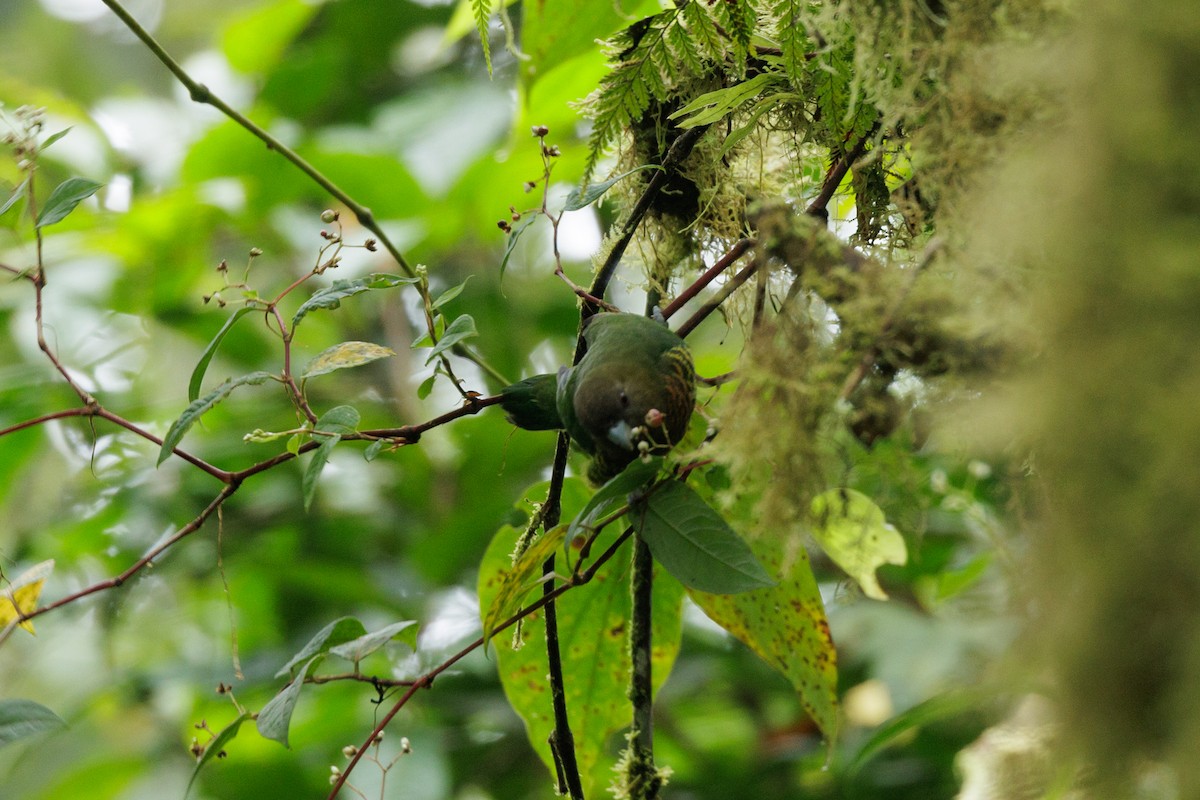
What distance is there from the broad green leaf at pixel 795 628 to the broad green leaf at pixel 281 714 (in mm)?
321

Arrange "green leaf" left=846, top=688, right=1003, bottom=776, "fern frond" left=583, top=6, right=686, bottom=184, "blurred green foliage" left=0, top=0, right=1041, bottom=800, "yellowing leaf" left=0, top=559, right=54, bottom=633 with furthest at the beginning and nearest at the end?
"blurred green foliage" left=0, top=0, right=1041, bottom=800
"yellowing leaf" left=0, top=559, right=54, bottom=633
"fern frond" left=583, top=6, right=686, bottom=184
"green leaf" left=846, top=688, right=1003, bottom=776

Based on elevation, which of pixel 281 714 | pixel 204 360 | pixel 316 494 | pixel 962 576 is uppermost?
pixel 316 494

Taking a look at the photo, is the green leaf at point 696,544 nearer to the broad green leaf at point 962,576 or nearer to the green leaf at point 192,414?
the green leaf at point 192,414

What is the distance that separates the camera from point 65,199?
75 cm

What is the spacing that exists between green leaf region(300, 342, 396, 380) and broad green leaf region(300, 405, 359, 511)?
0.13 ft

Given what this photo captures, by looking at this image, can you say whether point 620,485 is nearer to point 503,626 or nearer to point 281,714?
point 503,626

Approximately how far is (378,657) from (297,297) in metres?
0.79

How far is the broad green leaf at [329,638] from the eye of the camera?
747 mm

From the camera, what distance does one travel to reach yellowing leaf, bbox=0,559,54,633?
0.80 meters

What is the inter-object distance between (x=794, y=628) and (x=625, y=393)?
0.92 ft

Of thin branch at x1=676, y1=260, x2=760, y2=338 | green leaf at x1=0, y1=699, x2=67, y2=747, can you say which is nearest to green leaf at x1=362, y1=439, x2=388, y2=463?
thin branch at x1=676, y1=260, x2=760, y2=338

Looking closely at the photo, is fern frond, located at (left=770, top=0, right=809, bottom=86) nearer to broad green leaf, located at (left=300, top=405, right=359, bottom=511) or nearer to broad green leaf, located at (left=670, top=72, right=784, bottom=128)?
broad green leaf, located at (left=670, top=72, right=784, bottom=128)

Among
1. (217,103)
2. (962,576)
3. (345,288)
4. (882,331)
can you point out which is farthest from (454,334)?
(962,576)

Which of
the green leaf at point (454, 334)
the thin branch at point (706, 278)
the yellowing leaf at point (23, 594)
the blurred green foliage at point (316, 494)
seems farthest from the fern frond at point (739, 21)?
the blurred green foliage at point (316, 494)
